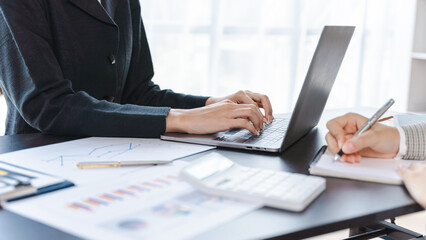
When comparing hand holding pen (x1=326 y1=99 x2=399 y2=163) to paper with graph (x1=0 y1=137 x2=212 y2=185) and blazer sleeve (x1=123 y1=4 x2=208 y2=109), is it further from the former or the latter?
blazer sleeve (x1=123 y1=4 x2=208 y2=109)

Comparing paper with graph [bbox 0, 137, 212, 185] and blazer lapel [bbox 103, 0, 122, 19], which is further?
blazer lapel [bbox 103, 0, 122, 19]

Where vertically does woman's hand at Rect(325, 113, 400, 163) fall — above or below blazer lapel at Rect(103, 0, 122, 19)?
below

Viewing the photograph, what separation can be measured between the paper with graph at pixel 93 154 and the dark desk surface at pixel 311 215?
0.14m

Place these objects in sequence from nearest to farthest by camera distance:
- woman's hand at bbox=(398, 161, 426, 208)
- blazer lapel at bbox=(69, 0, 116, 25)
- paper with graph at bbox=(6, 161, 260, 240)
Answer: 1. paper with graph at bbox=(6, 161, 260, 240)
2. woman's hand at bbox=(398, 161, 426, 208)
3. blazer lapel at bbox=(69, 0, 116, 25)

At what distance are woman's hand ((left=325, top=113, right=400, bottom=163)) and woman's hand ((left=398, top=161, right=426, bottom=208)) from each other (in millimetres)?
92

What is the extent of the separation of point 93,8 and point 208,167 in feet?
2.20

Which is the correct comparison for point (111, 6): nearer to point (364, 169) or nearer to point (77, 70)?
point (77, 70)

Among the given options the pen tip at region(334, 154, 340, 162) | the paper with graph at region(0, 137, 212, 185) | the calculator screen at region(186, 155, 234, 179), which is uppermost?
the calculator screen at region(186, 155, 234, 179)

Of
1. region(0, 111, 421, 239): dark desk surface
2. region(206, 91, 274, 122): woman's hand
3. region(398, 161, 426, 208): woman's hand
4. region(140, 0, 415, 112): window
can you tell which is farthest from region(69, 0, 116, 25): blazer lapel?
region(140, 0, 415, 112): window

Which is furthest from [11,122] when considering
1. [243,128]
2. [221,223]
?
[221,223]

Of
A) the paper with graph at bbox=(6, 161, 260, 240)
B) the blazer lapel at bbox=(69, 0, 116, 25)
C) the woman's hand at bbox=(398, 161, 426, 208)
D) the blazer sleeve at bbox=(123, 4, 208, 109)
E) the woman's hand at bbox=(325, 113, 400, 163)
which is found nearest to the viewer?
the paper with graph at bbox=(6, 161, 260, 240)

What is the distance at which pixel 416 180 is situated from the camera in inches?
29.1

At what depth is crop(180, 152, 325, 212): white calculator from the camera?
0.66 meters

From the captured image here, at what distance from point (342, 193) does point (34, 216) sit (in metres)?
0.42
